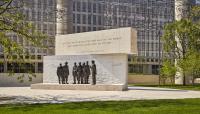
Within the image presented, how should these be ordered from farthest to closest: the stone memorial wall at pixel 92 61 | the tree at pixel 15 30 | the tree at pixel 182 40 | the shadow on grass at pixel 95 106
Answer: the tree at pixel 182 40 → the stone memorial wall at pixel 92 61 → the tree at pixel 15 30 → the shadow on grass at pixel 95 106

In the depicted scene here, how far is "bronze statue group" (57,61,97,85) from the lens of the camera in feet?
100

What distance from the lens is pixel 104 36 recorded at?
30047mm

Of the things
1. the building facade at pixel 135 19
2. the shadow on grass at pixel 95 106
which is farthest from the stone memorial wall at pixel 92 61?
the building facade at pixel 135 19

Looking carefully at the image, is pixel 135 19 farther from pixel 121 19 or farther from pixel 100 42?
pixel 100 42

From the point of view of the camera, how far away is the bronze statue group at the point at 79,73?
100 ft

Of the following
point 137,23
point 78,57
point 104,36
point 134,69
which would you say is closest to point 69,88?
point 78,57

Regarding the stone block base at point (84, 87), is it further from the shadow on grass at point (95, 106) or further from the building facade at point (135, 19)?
the building facade at point (135, 19)

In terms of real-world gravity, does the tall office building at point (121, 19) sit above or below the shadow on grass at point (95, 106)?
above

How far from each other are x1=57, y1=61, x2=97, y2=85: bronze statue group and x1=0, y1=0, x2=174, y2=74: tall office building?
71.8 ft

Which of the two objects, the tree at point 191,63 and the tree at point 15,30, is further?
the tree at point 191,63

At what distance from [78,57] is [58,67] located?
2.21 metres

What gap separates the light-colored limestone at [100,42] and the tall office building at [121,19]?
20.7m

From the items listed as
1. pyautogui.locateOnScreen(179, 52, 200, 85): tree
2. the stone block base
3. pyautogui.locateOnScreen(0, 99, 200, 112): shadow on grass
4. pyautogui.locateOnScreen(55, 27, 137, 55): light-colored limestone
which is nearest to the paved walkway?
pyautogui.locateOnScreen(0, 99, 200, 112): shadow on grass

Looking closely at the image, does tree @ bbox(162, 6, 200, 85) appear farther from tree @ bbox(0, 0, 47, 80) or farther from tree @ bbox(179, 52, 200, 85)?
tree @ bbox(0, 0, 47, 80)
